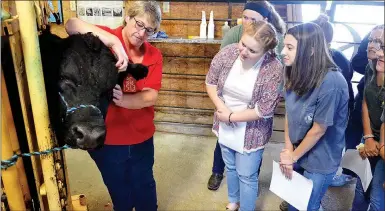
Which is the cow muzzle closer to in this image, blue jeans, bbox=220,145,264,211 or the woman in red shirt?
the woman in red shirt

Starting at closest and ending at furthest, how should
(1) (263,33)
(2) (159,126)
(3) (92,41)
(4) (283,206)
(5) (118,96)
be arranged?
1. (3) (92,41)
2. (5) (118,96)
3. (1) (263,33)
4. (4) (283,206)
5. (2) (159,126)

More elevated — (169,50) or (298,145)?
(169,50)

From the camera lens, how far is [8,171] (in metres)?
0.68

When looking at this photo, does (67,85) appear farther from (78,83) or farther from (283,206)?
(283,206)

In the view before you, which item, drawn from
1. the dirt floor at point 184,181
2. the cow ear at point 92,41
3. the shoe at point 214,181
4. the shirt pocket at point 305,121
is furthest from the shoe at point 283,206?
the cow ear at point 92,41

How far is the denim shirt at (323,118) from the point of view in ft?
3.80

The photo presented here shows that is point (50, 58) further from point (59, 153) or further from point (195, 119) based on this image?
point (195, 119)

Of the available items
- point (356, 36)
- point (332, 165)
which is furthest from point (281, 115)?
point (356, 36)

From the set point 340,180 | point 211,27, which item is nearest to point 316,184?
point 340,180

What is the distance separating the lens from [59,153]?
75 cm

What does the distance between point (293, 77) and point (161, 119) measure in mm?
1995

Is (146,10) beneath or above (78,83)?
above

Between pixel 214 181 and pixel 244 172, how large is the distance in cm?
60

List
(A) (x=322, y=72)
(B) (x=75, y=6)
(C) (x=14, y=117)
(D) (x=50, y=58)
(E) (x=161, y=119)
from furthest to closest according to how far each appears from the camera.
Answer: (E) (x=161, y=119)
(B) (x=75, y=6)
(A) (x=322, y=72)
(D) (x=50, y=58)
(C) (x=14, y=117)
